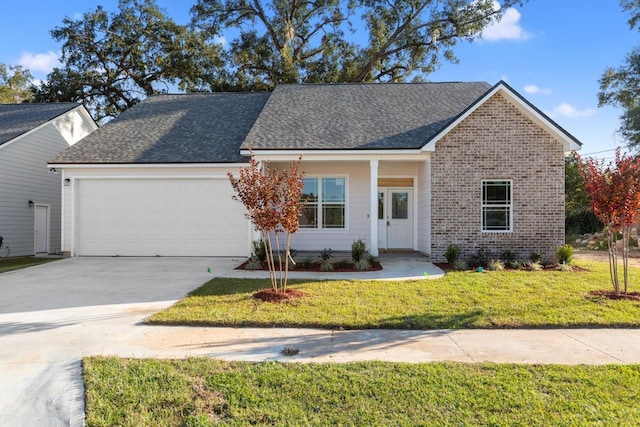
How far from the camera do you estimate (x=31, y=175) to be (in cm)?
1677

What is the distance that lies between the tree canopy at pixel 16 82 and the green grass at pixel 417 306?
122ft

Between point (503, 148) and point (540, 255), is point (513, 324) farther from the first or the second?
point (503, 148)

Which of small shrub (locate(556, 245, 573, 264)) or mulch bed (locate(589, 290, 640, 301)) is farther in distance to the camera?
small shrub (locate(556, 245, 573, 264))

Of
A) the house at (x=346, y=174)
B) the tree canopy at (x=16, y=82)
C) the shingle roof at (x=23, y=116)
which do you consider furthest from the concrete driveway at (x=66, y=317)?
the tree canopy at (x=16, y=82)

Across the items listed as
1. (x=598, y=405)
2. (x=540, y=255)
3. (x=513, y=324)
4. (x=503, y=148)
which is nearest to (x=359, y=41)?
(x=503, y=148)

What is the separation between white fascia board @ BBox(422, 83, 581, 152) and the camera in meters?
11.9

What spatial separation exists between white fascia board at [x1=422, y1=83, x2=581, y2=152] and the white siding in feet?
49.2

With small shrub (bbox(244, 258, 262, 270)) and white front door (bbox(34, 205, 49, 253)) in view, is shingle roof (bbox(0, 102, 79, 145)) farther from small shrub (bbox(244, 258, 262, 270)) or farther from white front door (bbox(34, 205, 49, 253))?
small shrub (bbox(244, 258, 262, 270))

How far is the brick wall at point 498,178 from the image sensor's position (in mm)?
12188

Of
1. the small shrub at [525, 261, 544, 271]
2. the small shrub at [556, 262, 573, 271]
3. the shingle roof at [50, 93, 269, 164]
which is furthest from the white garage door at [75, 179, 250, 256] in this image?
the small shrub at [556, 262, 573, 271]

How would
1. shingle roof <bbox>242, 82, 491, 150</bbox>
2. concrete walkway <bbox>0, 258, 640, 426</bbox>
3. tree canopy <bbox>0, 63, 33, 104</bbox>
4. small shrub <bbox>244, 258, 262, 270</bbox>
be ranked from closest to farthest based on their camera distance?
concrete walkway <bbox>0, 258, 640, 426</bbox>, small shrub <bbox>244, 258, 262, 270</bbox>, shingle roof <bbox>242, 82, 491, 150</bbox>, tree canopy <bbox>0, 63, 33, 104</bbox>

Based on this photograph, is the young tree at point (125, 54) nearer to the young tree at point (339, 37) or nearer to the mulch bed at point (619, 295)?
the young tree at point (339, 37)

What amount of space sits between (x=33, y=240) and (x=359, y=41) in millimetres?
23614

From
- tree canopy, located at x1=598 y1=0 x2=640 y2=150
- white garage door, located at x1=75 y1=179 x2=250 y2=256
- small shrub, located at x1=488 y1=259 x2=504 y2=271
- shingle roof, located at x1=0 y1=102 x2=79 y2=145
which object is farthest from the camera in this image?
tree canopy, located at x1=598 y1=0 x2=640 y2=150
